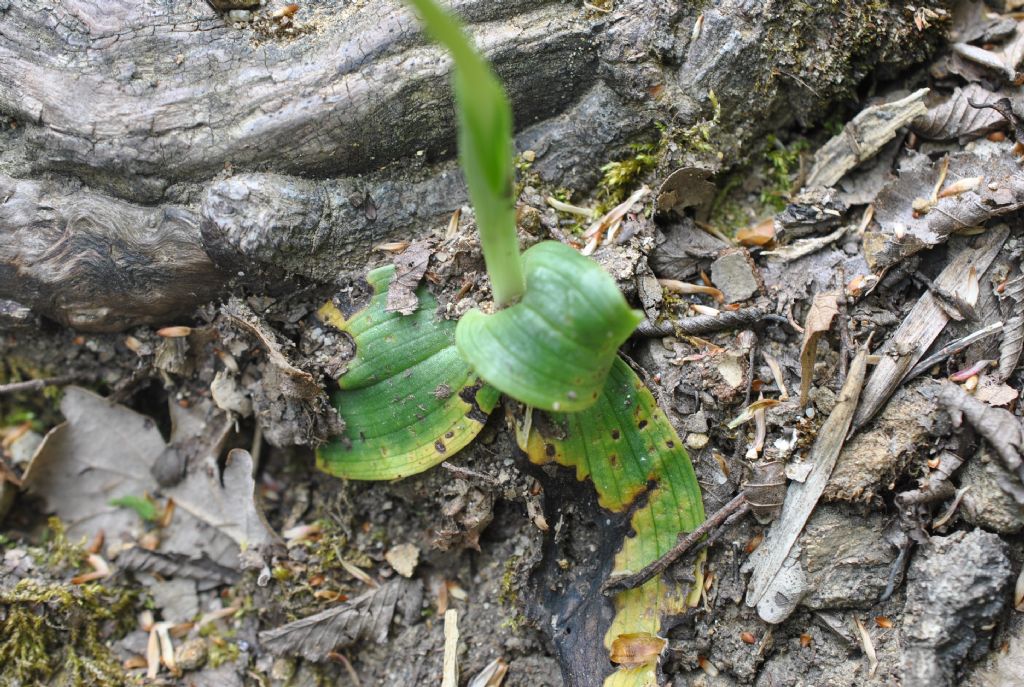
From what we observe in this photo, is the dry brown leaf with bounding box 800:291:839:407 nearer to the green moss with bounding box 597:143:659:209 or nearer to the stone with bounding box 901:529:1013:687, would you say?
the stone with bounding box 901:529:1013:687

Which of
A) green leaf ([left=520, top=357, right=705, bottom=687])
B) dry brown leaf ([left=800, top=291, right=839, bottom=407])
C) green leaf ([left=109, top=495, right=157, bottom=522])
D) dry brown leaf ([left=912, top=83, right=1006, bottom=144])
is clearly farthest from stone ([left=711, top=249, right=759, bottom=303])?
green leaf ([left=109, top=495, right=157, bottom=522])

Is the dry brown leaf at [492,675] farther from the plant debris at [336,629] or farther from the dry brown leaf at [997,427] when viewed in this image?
the dry brown leaf at [997,427]

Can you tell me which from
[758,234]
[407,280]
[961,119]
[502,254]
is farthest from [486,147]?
[961,119]

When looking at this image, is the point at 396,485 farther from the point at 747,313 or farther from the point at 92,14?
the point at 92,14

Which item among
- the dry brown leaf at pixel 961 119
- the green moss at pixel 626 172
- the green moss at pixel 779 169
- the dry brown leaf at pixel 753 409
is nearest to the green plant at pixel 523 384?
the dry brown leaf at pixel 753 409

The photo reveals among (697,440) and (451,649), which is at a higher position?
(697,440)

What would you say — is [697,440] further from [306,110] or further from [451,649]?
[306,110]
